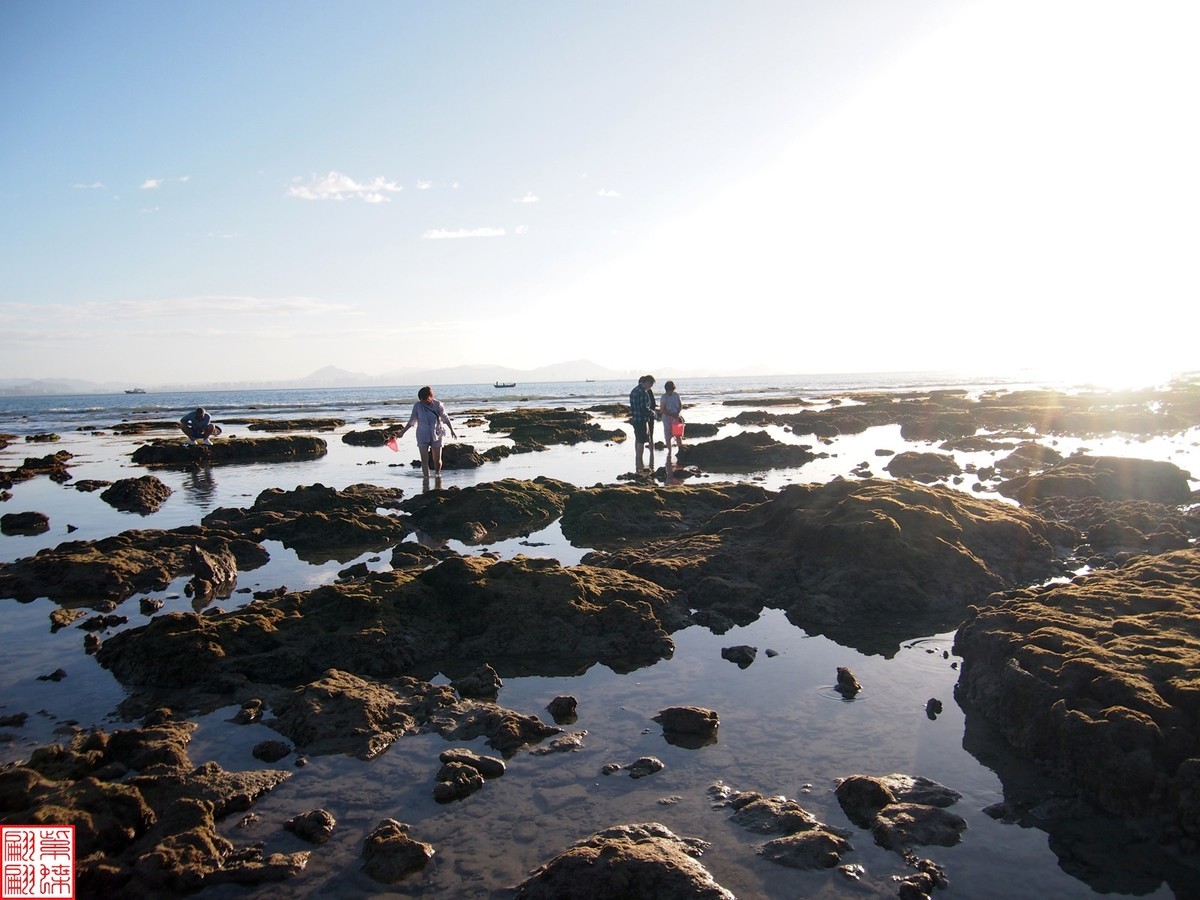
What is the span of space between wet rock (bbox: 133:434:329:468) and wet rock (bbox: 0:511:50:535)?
43.9 ft

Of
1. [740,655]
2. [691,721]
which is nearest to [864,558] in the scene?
[740,655]

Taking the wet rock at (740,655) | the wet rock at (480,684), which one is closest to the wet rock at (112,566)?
the wet rock at (480,684)

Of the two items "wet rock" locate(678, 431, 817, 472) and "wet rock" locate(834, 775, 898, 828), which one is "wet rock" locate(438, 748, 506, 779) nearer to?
"wet rock" locate(834, 775, 898, 828)

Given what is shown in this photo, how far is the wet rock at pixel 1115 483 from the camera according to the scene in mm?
16141

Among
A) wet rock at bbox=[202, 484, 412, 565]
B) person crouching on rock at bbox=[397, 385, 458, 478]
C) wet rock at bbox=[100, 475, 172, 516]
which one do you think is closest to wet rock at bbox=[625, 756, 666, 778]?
wet rock at bbox=[202, 484, 412, 565]

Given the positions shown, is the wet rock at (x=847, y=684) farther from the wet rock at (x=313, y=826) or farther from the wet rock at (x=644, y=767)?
the wet rock at (x=313, y=826)

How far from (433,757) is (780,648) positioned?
14.0 feet

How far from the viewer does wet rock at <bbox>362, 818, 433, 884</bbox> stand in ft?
16.0

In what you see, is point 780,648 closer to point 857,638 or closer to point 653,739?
point 857,638

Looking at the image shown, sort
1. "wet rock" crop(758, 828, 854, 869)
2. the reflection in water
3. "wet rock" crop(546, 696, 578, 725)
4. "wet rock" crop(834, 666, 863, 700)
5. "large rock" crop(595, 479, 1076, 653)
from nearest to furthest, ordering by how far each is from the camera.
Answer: "wet rock" crop(758, 828, 854, 869), "wet rock" crop(546, 696, 578, 725), "wet rock" crop(834, 666, 863, 700), "large rock" crop(595, 479, 1076, 653), the reflection in water

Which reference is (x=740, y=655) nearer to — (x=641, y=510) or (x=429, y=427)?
(x=641, y=510)

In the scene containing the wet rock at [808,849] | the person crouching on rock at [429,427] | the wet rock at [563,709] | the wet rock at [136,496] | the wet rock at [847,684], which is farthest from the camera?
the person crouching on rock at [429,427]

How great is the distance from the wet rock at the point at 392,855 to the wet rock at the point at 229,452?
28392mm

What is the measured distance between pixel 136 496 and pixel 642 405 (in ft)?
44.9
